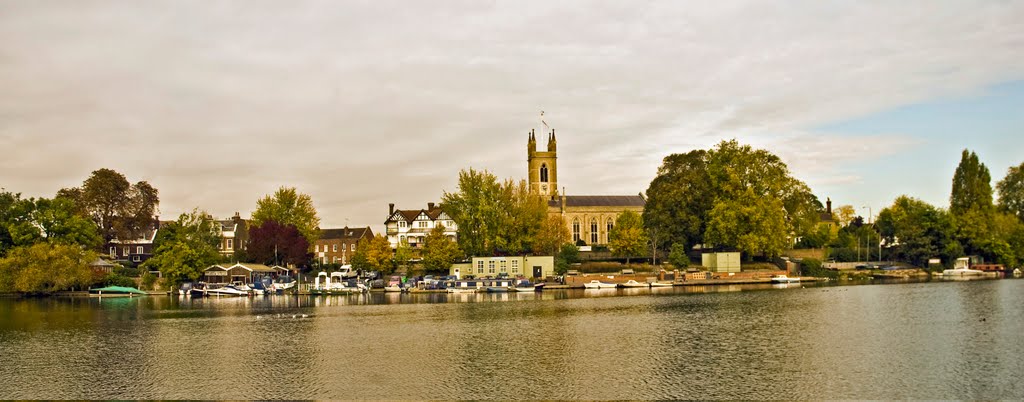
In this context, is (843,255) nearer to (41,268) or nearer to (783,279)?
(783,279)

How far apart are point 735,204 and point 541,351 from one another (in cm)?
5167

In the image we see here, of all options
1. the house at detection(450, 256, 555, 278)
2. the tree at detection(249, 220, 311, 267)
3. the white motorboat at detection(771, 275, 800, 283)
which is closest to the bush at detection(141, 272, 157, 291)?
the tree at detection(249, 220, 311, 267)

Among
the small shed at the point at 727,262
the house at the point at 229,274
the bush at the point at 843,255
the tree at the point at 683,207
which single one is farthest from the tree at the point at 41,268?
the bush at the point at 843,255

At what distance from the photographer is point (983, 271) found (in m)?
85.8

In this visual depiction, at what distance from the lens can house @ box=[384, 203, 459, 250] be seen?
10944 centimetres

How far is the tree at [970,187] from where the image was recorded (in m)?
90.6

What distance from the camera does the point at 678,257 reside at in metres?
80.7

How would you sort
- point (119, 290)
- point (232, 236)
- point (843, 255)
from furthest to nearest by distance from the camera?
point (232, 236), point (843, 255), point (119, 290)

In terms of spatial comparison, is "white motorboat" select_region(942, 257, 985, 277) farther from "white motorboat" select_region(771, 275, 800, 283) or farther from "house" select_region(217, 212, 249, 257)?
"house" select_region(217, 212, 249, 257)

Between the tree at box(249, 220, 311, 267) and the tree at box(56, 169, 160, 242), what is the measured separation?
520 inches

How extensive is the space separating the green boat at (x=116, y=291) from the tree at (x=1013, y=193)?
103253 millimetres

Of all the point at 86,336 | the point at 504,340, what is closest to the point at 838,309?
the point at 504,340

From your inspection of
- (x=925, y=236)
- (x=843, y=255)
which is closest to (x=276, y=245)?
(x=843, y=255)

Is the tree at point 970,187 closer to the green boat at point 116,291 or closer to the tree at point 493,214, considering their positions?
the tree at point 493,214
